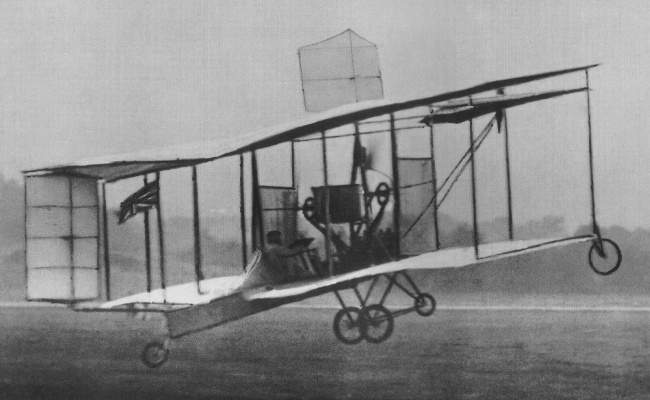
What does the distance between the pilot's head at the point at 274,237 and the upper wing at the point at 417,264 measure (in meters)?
0.39

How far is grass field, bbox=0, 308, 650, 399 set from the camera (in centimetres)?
790

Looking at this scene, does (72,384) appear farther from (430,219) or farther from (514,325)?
(514,325)

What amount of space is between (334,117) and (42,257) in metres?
3.15

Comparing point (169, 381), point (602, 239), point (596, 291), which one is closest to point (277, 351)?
point (169, 381)

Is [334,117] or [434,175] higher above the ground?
[334,117]

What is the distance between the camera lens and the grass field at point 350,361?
7.90m

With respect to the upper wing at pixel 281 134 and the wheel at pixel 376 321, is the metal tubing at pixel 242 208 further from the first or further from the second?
the wheel at pixel 376 321

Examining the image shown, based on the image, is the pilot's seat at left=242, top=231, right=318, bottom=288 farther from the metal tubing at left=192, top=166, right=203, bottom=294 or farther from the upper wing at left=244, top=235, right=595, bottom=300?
the metal tubing at left=192, top=166, right=203, bottom=294

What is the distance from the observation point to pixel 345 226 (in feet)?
22.8

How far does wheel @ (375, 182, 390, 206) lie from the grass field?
6.65 feet

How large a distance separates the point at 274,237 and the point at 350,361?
9.38ft

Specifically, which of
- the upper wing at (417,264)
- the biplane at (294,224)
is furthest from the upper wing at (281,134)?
the upper wing at (417,264)

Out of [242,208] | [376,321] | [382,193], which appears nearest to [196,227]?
[242,208]

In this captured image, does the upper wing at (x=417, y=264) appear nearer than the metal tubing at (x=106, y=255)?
Yes
